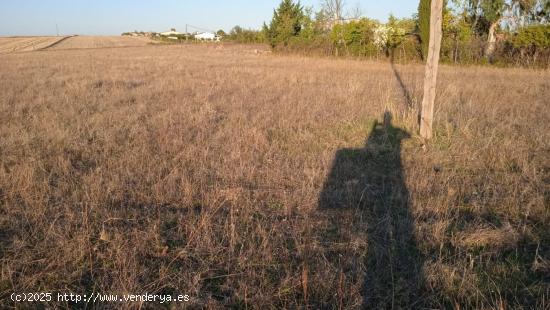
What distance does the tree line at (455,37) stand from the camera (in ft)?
60.3

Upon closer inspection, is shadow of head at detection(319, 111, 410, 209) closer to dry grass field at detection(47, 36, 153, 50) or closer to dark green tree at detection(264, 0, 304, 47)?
dark green tree at detection(264, 0, 304, 47)

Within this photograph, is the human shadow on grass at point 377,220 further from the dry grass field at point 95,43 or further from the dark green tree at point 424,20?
the dry grass field at point 95,43

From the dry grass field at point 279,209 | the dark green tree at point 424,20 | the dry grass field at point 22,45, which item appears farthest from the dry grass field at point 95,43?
the dry grass field at point 279,209

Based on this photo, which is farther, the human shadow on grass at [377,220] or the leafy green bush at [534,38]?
the leafy green bush at [534,38]

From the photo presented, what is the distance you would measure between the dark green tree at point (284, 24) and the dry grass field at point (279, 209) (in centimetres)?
2622

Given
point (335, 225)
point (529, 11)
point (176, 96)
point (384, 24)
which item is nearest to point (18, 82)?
point (176, 96)

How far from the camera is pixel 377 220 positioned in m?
3.43

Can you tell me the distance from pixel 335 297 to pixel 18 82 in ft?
44.1

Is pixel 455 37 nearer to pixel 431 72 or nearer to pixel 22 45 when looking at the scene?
pixel 431 72

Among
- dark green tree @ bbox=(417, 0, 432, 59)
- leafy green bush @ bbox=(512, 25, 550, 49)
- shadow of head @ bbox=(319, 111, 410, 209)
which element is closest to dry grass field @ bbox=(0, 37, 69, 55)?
dark green tree @ bbox=(417, 0, 432, 59)

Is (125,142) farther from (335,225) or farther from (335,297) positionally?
(335,297)

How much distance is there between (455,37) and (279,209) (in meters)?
22.6

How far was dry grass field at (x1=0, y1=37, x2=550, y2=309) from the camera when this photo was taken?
2.54 m

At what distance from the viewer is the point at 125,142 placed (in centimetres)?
571
